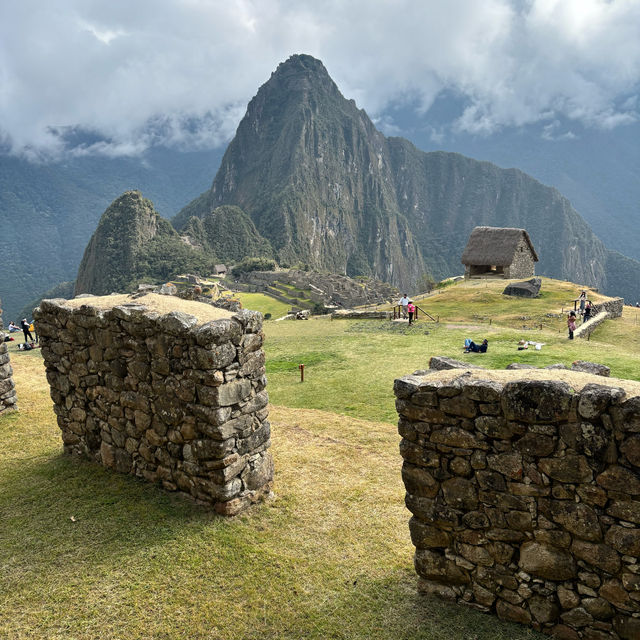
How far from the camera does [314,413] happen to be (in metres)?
11.0

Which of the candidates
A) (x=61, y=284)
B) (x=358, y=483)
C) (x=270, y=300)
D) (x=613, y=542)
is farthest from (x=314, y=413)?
(x=61, y=284)

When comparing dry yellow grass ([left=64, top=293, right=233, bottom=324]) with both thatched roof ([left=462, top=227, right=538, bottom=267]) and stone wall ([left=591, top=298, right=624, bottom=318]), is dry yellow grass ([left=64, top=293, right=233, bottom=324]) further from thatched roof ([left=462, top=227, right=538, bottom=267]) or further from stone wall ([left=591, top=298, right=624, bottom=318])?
thatched roof ([left=462, top=227, right=538, bottom=267])

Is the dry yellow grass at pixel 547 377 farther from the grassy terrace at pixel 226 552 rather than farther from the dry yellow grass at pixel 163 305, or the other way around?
the dry yellow grass at pixel 163 305

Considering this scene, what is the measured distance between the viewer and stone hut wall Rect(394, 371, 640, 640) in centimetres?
372

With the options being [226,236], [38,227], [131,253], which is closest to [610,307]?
[131,253]

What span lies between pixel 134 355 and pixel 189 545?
2936 mm

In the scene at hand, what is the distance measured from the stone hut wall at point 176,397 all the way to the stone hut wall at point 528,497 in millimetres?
2659

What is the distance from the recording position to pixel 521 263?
38875mm

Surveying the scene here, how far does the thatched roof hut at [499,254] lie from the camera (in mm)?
37656

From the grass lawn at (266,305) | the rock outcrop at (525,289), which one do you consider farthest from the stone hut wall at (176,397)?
the grass lawn at (266,305)

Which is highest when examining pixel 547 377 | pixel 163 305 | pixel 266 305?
pixel 163 305

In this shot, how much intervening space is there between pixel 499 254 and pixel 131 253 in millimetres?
125227

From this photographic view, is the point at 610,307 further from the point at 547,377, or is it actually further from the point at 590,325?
the point at 547,377

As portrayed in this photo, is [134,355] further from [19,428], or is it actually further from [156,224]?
[156,224]
